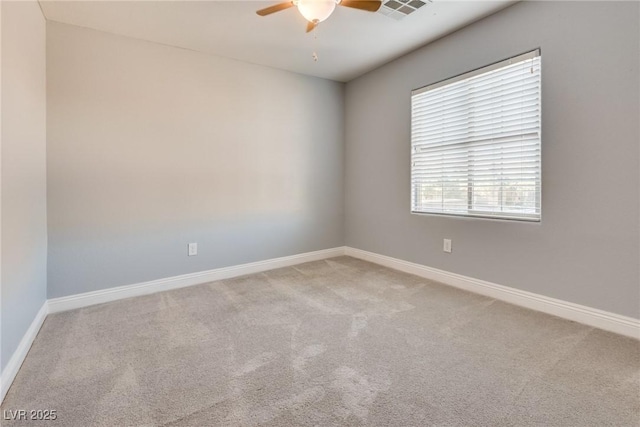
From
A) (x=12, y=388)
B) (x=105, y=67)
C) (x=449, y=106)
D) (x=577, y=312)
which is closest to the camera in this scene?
(x=12, y=388)

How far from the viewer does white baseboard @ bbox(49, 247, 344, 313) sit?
257 centimetres

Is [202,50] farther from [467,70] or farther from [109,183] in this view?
[467,70]

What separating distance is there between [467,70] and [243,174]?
2.55 metres

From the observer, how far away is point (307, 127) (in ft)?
13.0

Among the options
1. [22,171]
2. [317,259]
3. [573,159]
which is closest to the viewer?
[22,171]

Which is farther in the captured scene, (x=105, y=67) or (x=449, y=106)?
(x=449, y=106)

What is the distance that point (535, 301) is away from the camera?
7.92 feet

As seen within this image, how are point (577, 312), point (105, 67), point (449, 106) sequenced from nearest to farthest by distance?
point (577, 312) → point (105, 67) → point (449, 106)

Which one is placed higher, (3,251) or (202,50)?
(202,50)

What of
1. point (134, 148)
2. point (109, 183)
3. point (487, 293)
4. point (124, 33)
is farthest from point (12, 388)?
point (487, 293)

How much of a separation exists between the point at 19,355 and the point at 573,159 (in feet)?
12.6

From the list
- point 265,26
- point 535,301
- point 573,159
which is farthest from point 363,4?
point 535,301

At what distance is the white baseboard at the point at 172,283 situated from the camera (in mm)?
2568

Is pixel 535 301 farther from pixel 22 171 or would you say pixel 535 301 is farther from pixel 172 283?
pixel 22 171
